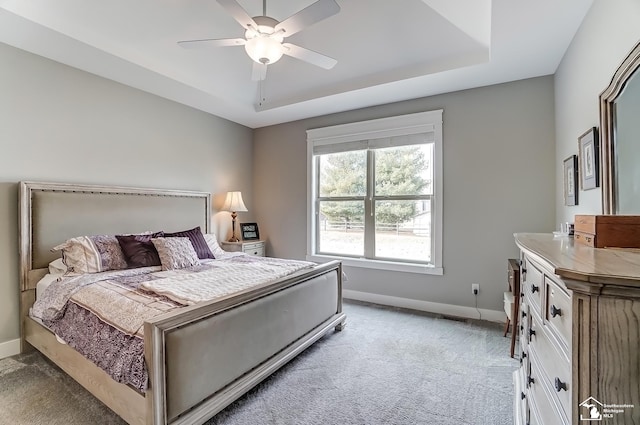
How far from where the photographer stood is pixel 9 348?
2.57m

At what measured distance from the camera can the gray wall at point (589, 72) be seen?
1.60 m

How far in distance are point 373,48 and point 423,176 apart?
1600 mm

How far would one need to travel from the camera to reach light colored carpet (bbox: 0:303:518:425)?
183 centimetres

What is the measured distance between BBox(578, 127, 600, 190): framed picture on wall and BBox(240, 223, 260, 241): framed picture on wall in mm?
4013

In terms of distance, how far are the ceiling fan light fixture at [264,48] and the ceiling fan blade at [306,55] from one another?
91mm

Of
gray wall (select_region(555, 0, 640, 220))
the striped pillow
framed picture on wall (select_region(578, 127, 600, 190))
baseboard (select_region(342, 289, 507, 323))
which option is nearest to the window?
baseboard (select_region(342, 289, 507, 323))

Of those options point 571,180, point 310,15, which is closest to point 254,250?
point 310,15

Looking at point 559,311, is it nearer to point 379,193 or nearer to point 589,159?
point 589,159

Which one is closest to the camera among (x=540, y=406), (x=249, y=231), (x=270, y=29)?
(x=540, y=406)

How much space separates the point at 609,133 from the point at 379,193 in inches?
100

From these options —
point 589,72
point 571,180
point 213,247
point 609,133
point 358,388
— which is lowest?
point 358,388

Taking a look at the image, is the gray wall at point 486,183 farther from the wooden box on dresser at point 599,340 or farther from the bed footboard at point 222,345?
the wooden box on dresser at point 599,340

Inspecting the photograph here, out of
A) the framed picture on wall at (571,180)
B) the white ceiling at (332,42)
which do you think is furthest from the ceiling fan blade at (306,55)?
the framed picture on wall at (571,180)

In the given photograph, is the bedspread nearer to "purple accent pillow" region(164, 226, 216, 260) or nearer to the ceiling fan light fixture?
"purple accent pillow" region(164, 226, 216, 260)
